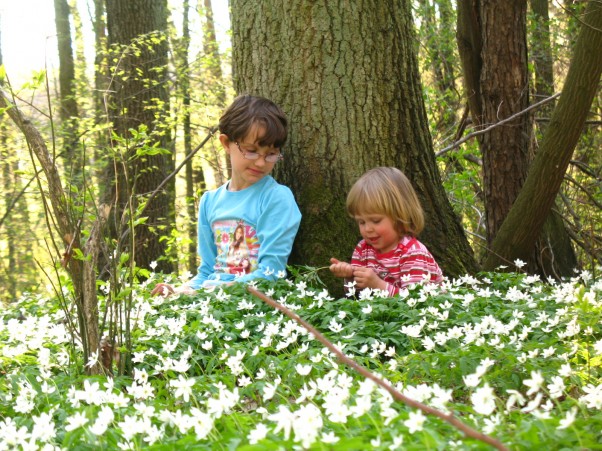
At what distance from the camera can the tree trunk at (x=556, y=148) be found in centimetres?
493

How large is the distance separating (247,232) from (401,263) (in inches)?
44.1

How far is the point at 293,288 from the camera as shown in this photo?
4340mm

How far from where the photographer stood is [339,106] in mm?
4758

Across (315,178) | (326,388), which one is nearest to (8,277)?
(315,178)

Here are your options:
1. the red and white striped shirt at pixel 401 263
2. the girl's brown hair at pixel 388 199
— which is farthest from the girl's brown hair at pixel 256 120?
the red and white striped shirt at pixel 401 263

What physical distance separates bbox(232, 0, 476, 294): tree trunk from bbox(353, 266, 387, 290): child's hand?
0.46 m

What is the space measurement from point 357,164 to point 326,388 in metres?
2.62

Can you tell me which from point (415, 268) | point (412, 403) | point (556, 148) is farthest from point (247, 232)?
point (412, 403)

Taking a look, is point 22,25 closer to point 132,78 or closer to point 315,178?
point 132,78

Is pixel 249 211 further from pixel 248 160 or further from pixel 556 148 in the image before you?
pixel 556 148

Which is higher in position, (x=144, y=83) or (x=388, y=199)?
(x=144, y=83)

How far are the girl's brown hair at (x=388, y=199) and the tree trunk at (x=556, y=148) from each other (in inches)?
54.0

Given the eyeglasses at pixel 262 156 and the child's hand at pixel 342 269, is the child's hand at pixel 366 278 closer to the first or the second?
the child's hand at pixel 342 269

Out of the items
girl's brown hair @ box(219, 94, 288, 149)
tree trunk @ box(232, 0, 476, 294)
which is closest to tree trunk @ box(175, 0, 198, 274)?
tree trunk @ box(232, 0, 476, 294)
